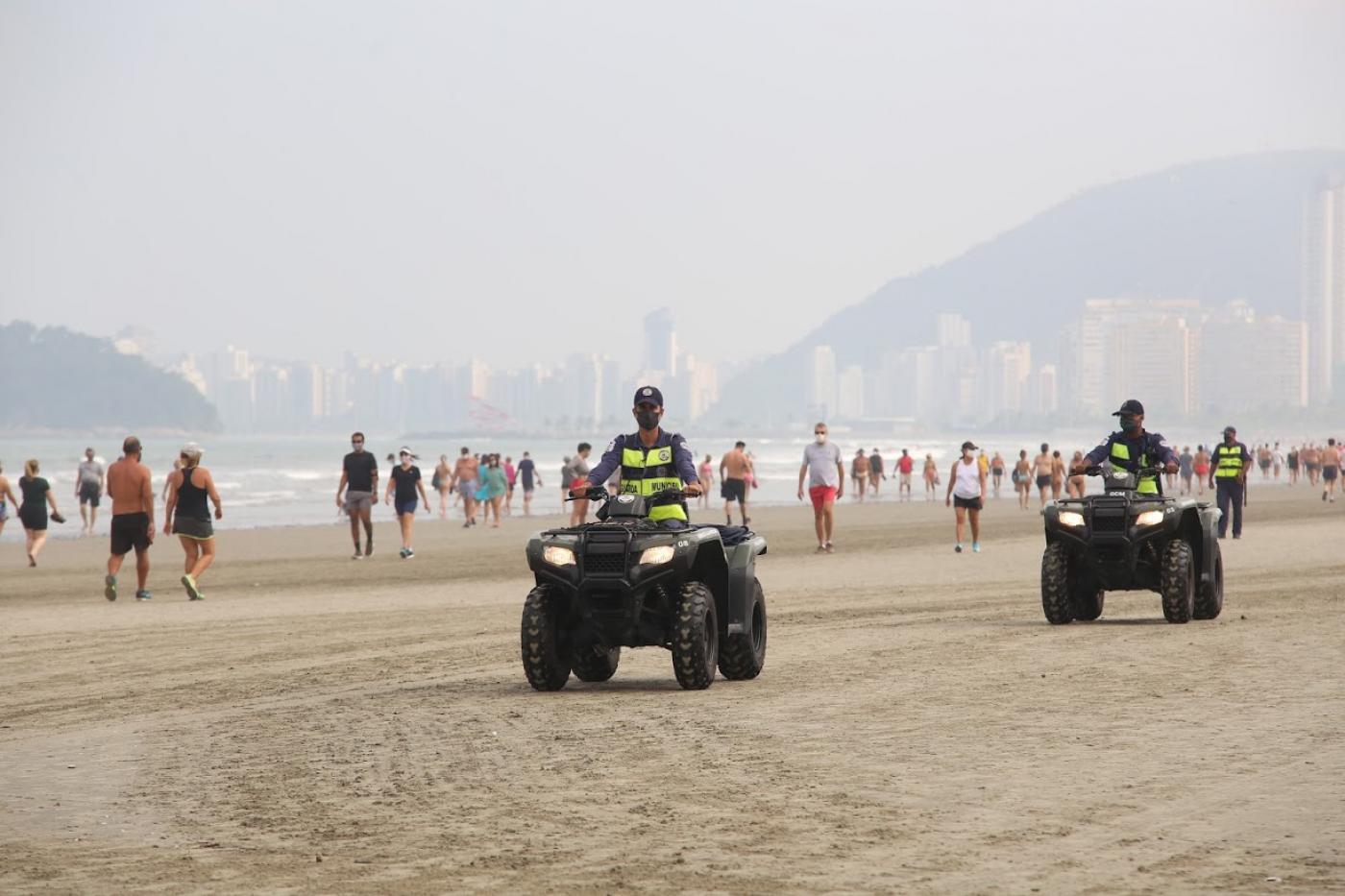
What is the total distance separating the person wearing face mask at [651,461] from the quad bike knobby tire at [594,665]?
109 cm

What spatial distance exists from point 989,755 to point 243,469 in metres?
106

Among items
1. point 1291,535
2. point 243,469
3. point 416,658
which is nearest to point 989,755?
point 416,658

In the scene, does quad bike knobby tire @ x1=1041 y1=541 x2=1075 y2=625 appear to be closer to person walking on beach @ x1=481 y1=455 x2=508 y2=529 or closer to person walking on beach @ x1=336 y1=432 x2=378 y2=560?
person walking on beach @ x1=336 y1=432 x2=378 y2=560

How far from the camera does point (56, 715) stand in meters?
10.7

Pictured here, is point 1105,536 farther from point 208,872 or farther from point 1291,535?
point 1291,535

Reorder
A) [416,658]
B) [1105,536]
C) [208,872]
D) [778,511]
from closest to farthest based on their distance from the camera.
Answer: [208,872] → [416,658] → [1105,536] → [778,511]

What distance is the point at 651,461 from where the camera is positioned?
11203mm

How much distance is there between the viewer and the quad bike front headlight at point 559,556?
10789 mm

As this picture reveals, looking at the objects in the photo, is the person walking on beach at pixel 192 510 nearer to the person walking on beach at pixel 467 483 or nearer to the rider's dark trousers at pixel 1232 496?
the rider's dark trousers at pixel 1232 496

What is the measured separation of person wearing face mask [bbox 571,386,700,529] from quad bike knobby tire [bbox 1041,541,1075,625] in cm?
471

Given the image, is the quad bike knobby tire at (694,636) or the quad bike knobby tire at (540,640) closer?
the quad bike knobby tire at (694,636)

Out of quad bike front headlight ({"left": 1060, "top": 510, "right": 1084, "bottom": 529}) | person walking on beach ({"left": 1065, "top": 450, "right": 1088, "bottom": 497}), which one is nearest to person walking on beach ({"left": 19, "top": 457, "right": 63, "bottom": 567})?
person walking on beach ({"left": 1065, "top": 450, "right": 1088, "bottom": 497})

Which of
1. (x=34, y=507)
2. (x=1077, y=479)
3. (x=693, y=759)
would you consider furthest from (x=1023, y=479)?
(x=693, y=759)

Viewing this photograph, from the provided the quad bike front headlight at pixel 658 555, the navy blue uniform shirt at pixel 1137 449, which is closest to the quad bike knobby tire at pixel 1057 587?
the navy blue uniform shirt at pixel 1137 449
